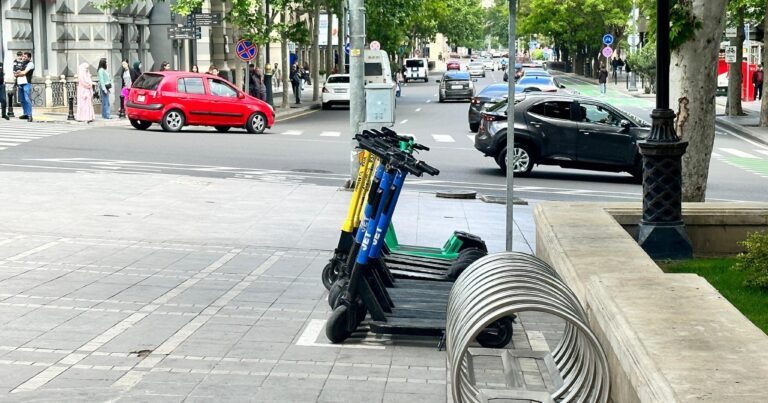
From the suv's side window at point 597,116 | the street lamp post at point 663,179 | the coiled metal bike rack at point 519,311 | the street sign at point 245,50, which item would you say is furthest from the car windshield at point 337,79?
the coiled metal bike rack at point 519,311

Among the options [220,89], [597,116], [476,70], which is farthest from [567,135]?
[476,70]

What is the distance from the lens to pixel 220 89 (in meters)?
33.0

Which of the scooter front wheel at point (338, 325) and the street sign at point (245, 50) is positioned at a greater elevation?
the street sign at point (245, 50)

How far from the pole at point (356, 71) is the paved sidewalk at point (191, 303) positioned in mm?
1879

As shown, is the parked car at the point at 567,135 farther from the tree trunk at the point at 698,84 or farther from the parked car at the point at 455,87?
the parked car at the point at 455,87

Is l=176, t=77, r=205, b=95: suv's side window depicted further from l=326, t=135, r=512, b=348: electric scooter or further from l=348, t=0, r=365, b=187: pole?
l=326, t=135, r=512, b=348: electric scooter

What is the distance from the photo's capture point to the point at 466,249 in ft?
35.5

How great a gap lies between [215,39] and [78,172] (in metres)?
41.0

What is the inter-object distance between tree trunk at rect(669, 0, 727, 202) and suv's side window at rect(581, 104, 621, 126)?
11605 millimetres

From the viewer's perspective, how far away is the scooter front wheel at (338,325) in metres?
8.81

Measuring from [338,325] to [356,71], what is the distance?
37.4 feet

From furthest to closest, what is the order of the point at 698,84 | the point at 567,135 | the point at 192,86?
the point at 192,86 < the point at 567,135 < the point at 698,84

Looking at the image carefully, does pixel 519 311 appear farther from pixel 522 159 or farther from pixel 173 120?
pixel 173 120

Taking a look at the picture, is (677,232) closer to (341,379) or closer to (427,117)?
(341,379)
